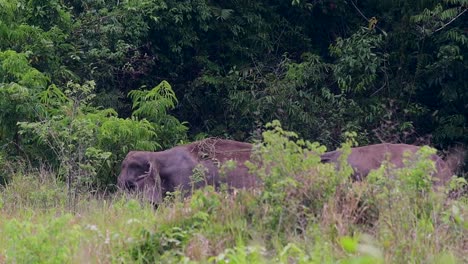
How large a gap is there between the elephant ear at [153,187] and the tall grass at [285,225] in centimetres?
293

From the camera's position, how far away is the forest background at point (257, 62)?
15125mm

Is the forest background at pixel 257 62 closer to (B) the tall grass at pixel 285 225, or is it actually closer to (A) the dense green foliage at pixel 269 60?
(A) the dense green foliage at pixel 269 60

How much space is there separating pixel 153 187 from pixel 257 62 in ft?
22.3

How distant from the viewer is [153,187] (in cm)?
1110

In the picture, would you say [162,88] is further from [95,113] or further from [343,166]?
[343,166]

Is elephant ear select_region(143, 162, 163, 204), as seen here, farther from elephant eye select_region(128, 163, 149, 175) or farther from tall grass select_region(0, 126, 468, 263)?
tall grass select_region(0, 126, 468, 263)

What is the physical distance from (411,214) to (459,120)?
9.94 metres

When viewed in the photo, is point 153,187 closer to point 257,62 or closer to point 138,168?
point 138,168

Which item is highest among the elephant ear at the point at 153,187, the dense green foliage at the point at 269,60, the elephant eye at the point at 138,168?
the dense green foliage at the point at 269,60

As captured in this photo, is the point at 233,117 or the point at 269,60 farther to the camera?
the point at 269,60

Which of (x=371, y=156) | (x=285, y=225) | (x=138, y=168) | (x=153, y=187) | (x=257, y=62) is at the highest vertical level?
(x=257, y=62)

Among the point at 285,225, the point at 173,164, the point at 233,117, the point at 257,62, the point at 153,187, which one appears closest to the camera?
the point at 285,225

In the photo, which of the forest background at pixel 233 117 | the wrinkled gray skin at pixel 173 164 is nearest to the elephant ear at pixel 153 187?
the wrinkled gray skin at pixel 173 164

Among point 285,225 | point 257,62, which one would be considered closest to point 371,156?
point 285,225
